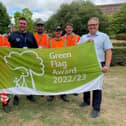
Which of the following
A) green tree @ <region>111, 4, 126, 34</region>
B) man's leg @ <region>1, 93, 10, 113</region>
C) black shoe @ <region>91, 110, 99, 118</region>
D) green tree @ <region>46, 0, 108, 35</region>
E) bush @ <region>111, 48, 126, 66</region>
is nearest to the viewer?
black shoe @ <region>91, 110, 99, 118</region>

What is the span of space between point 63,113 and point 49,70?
0.94 metres

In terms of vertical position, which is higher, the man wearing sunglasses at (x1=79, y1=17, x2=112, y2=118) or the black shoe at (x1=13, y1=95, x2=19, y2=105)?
the man wearing sunglasses at (x1=79, y1=17, x2=112, y2=118)

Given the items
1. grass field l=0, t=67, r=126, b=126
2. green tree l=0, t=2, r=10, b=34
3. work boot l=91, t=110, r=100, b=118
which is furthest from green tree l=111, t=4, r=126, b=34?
work boot l=91, t=110, r=100, b=118

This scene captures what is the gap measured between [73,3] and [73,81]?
1691 inches

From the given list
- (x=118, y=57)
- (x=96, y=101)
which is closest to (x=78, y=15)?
(x=118, y=57)

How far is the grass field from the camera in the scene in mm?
3850

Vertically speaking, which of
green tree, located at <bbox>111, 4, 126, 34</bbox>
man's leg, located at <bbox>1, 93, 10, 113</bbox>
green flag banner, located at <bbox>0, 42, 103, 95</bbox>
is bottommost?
green tree, located at <bbox>111, 4, 126, 34</bbox>

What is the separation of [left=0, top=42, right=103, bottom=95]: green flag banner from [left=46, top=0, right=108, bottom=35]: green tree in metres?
34.9

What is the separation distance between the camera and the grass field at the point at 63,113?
385cm

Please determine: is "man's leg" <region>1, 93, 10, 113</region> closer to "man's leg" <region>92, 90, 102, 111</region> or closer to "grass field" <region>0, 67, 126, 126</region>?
A: "grass field" <region>0, 67, 126, 126</region>

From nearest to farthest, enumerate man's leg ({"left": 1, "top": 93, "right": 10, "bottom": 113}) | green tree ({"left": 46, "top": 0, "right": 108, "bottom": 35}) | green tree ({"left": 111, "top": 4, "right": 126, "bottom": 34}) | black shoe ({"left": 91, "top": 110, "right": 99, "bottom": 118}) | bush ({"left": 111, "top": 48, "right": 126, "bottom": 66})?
black shoe ({"left": 91, "top": 110, "right": 99, "bottom": 118}) < man's leg ({"left": 1, "top": 93, "right": 10, "bottom": 113}) < bush ({"left": 111, "top": 48, "right": 126, "bottom": 66}) < green tree ({"left": 46, "top": 0, "right": 108, "bottom": 35}) < green tree ({"left": 111, "top": 4, "right": 126, "bottom": 34})

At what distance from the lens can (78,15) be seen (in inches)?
1597

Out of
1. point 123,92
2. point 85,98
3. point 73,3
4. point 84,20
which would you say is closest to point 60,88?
point 85,98

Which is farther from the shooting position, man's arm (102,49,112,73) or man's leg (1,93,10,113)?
man's leg (1,93,10,113)
